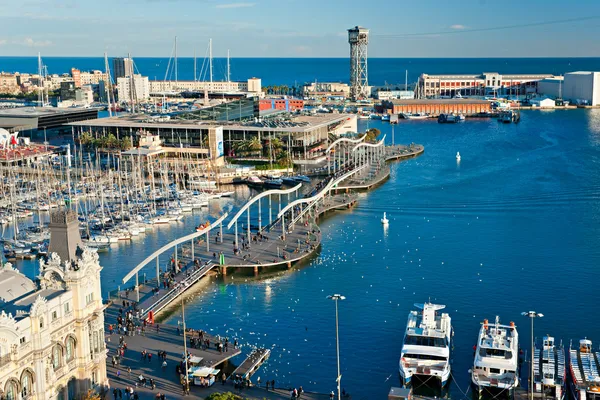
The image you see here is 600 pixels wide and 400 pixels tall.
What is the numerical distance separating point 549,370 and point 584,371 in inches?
58.0

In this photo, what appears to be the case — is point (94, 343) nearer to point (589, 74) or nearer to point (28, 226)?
point (28, 226)

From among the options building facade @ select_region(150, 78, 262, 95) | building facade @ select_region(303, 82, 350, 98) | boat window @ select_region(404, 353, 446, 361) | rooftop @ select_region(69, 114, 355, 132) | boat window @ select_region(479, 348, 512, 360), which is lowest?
boat window @ select_region(404, 353, 446, 361)

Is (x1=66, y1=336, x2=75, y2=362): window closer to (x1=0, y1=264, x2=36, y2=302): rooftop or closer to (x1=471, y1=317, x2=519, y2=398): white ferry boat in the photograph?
(x1=0, y1=264, x2=36, y2=302): rooftop

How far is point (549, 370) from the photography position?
109 feet

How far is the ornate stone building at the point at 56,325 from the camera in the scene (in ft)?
89.1

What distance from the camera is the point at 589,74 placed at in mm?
160875

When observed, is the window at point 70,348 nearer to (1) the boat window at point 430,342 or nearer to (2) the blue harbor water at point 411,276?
(2) the blue harbor water at point 411,276

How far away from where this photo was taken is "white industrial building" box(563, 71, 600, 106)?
529 ft

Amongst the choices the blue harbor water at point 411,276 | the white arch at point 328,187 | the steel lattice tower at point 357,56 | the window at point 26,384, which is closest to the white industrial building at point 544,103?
the steel lattice tower at point 357,56

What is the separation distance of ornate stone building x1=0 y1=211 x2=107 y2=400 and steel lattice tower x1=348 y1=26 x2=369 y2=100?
15238 cm

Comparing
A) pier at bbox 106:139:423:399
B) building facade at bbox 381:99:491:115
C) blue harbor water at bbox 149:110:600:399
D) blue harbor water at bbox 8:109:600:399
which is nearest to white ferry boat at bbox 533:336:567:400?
blue harbor water at bbox 8:109:600:399

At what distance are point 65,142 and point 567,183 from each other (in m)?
65.1

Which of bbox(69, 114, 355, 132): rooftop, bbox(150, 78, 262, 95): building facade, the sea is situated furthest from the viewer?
bbox(150, 78, 262, 95): building facade

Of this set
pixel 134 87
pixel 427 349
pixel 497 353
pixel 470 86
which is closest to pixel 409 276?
pixel 427 349
